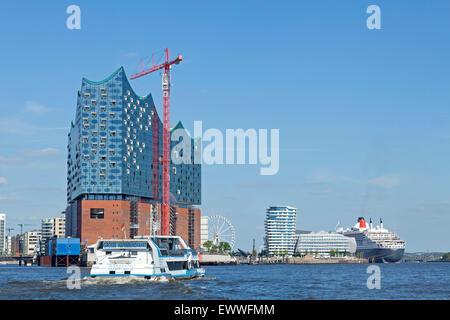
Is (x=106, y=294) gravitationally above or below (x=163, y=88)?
A: below

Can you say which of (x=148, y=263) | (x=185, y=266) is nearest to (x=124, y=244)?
(x=148, y=263)
